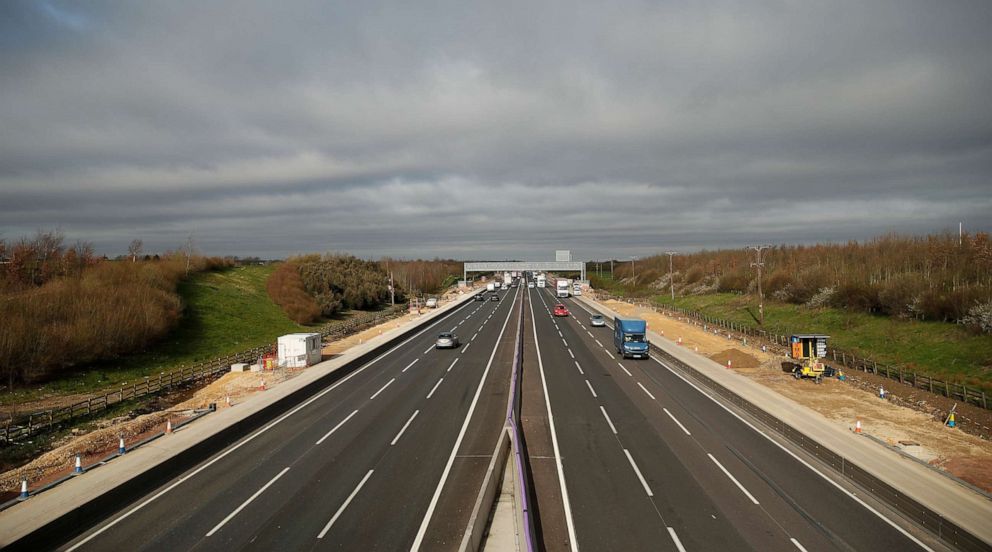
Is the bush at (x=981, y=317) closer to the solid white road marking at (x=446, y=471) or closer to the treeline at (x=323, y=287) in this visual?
the solid white road marking at (x=446, y=471)

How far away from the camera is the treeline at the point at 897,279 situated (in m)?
48.7

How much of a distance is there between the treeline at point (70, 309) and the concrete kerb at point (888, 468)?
44.6 m

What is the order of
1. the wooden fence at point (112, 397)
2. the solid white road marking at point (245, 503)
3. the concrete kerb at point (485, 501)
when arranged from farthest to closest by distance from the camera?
the wooden fence at point (112, 397)
the solid white road marking at point (245, 503)
the concrete kerb at point (485, 501)

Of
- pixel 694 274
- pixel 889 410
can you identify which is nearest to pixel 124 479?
→ pixel 889 410

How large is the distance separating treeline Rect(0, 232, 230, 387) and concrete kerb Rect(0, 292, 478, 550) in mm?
20667

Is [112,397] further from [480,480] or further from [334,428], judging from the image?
[480,480]

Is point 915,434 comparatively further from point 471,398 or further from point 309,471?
point 309,471

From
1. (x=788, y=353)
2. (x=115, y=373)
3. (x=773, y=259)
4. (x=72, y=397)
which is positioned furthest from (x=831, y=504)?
(x=773, y=259)

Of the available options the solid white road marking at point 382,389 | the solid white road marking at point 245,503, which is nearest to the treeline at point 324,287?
the solid white road marking at point 382,389

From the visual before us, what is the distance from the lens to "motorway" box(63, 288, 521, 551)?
12758 millimetres

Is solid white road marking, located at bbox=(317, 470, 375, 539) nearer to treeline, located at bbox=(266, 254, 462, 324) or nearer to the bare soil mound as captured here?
the bare soil mound

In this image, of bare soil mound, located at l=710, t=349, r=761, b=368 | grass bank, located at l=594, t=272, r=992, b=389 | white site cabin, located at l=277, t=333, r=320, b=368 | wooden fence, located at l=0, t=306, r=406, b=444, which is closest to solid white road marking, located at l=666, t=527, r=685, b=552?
bare soil mound, located at l=710, t=349, r=761, b=368

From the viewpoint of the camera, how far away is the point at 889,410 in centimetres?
2609

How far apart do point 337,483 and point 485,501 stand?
502cm
